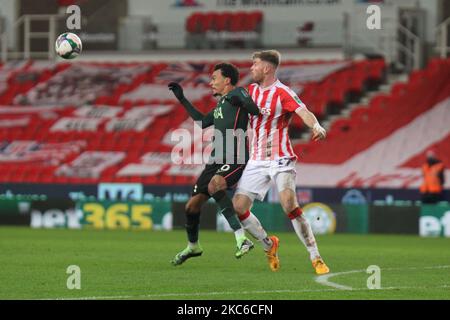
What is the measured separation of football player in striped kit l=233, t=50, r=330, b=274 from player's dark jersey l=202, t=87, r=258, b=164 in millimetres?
298

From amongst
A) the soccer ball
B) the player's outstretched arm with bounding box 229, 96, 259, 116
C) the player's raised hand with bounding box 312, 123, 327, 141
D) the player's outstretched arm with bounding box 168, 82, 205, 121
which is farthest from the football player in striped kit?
the soccer ball

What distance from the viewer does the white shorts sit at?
12.4 metres

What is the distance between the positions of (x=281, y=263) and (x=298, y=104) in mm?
2439

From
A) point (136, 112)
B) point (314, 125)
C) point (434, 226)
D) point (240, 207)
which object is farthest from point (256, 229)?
point (136, 112)

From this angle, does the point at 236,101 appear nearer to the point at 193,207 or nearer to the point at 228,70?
the point at 228,70

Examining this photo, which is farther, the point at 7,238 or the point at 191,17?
the point at 191,17

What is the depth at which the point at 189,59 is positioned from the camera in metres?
33.3

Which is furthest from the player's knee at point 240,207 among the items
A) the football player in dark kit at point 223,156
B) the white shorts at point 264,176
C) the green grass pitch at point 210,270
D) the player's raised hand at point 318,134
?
the player's raised hand at point 318,134

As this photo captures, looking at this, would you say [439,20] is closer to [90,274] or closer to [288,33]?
[288,33]

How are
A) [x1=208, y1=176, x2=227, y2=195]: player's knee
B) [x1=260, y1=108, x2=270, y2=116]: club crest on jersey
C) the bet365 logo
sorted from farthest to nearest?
the bet365 logo < [x1=208, y1=176, x2=227, y2=195]: player's knee < [x1=260, y1=108, x2=270, y2=116]: club crest on jersey

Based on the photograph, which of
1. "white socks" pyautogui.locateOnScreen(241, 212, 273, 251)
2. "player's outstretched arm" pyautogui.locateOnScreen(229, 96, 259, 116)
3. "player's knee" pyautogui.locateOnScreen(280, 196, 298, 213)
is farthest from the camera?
"white socks" pyautogui.locateOnScreen(241, 212, 273, 251)

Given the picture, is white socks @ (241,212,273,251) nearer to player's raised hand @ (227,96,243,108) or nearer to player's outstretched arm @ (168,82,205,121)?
player's raised hand @ (227,96,243,108)

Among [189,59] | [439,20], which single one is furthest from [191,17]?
[439,20]
